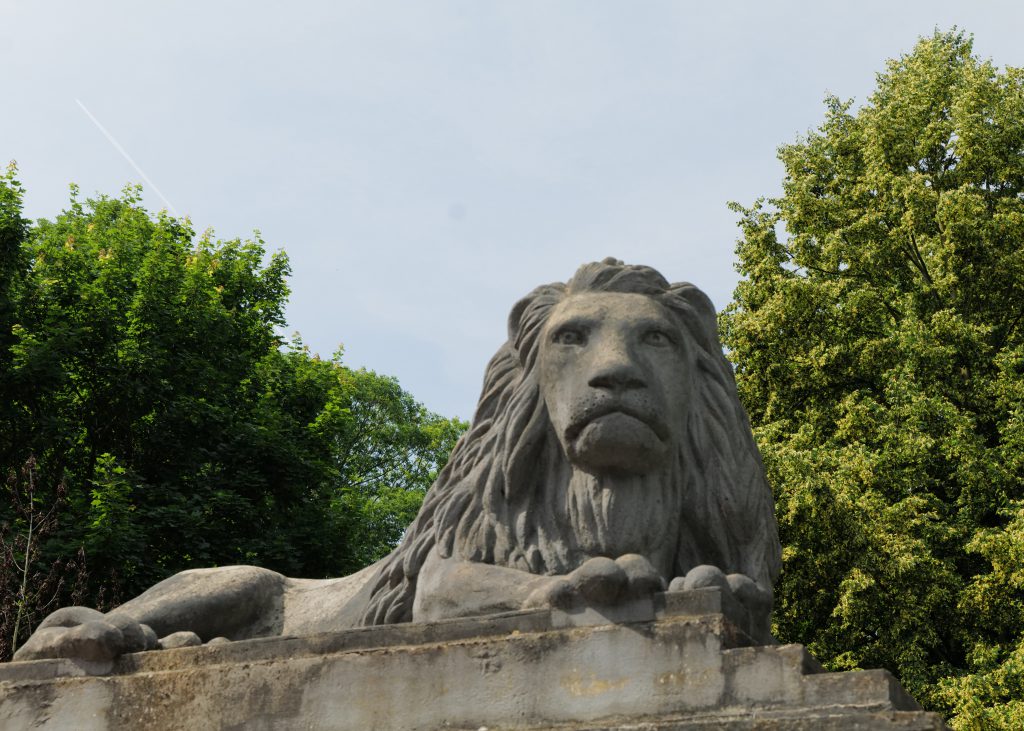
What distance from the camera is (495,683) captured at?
5590 millimetres

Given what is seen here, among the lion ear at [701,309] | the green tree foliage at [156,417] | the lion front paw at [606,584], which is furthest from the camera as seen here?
the green tree foliage at [156,417]

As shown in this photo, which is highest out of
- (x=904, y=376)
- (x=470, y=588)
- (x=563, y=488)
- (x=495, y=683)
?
(x=904, y=376)

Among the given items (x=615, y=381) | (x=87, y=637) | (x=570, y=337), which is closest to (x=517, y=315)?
(x=570, y=337)

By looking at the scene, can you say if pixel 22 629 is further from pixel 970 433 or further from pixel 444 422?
pixel 444 422

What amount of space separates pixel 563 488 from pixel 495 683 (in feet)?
4.61

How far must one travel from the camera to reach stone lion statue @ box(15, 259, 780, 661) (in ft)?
21.5

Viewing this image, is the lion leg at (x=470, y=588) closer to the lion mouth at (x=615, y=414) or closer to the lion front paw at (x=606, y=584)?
the lion front paw at (x=606, y=584)

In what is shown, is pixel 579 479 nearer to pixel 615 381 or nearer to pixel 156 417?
pixel 615 381

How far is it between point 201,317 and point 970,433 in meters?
10.4

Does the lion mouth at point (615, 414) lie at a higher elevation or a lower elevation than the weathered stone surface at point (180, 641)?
higher

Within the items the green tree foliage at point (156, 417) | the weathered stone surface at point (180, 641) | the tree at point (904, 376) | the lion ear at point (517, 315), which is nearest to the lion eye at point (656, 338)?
the lion ear at point (517, 315)

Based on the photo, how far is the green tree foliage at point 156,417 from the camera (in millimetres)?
17828

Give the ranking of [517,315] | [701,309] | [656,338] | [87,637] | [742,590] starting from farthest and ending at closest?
[517,315]
[701,309]
[656,338]
[87,637]
[742,590]

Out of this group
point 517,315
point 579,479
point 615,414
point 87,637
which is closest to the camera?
point 87,637
